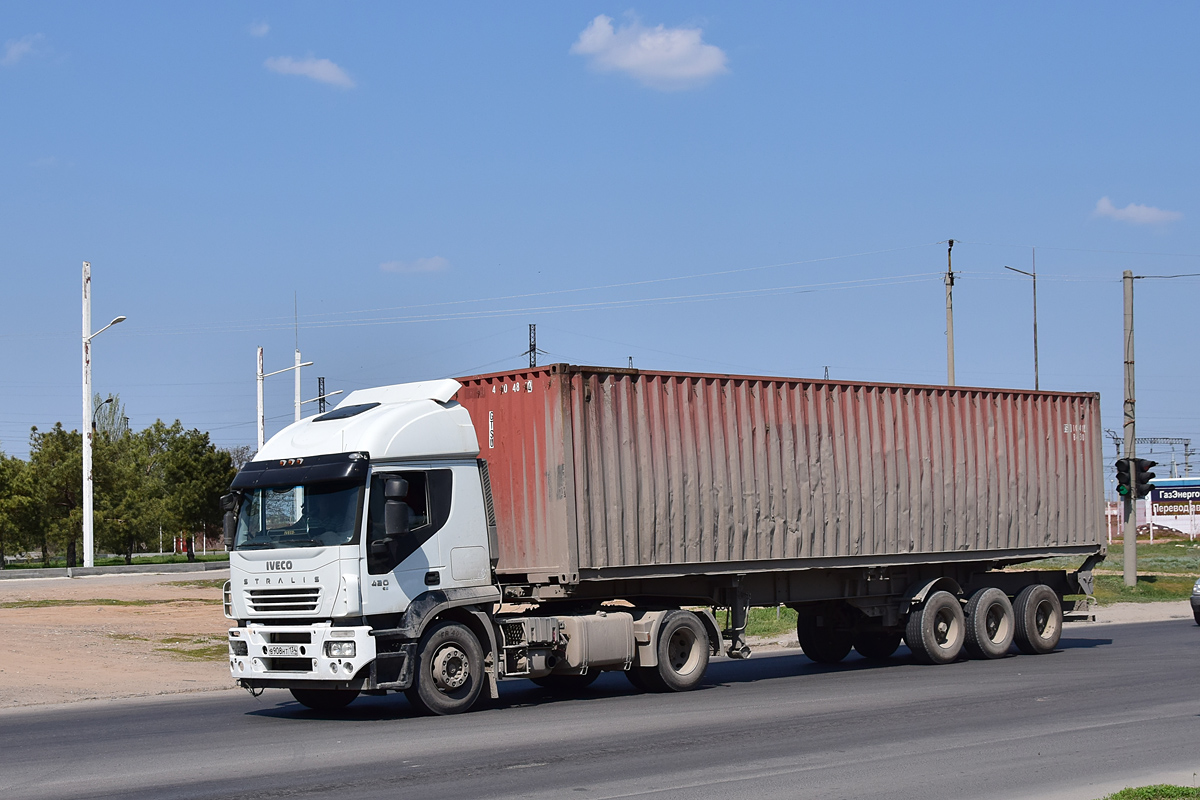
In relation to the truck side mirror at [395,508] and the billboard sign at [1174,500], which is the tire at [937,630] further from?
the billboard sign at [1174,500]

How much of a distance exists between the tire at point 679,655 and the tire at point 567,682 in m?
0.81

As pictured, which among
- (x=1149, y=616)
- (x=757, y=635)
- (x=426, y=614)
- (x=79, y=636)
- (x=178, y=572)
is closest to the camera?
(x=426, y=614)

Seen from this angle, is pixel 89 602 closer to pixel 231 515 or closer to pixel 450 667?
pixel 231 515

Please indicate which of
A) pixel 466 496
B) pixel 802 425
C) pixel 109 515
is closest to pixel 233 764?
pixel 466 496

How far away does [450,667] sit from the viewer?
1357 cm

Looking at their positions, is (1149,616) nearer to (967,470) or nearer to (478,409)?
(967,470)

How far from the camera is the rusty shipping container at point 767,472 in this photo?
1459cm

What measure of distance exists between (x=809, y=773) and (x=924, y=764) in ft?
3.13

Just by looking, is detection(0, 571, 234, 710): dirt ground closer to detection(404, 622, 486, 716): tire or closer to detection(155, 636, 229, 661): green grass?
detection(155, 636, 229, 661): green grass

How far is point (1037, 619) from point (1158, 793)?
40.1ft

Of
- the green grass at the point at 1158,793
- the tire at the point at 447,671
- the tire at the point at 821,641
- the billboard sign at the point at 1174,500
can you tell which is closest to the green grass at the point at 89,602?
the tire at the point at 821,641

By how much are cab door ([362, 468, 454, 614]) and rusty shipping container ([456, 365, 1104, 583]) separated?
49.3 inches

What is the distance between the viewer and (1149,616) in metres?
28.4

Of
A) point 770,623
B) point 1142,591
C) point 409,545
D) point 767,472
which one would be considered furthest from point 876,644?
point 1142,591
